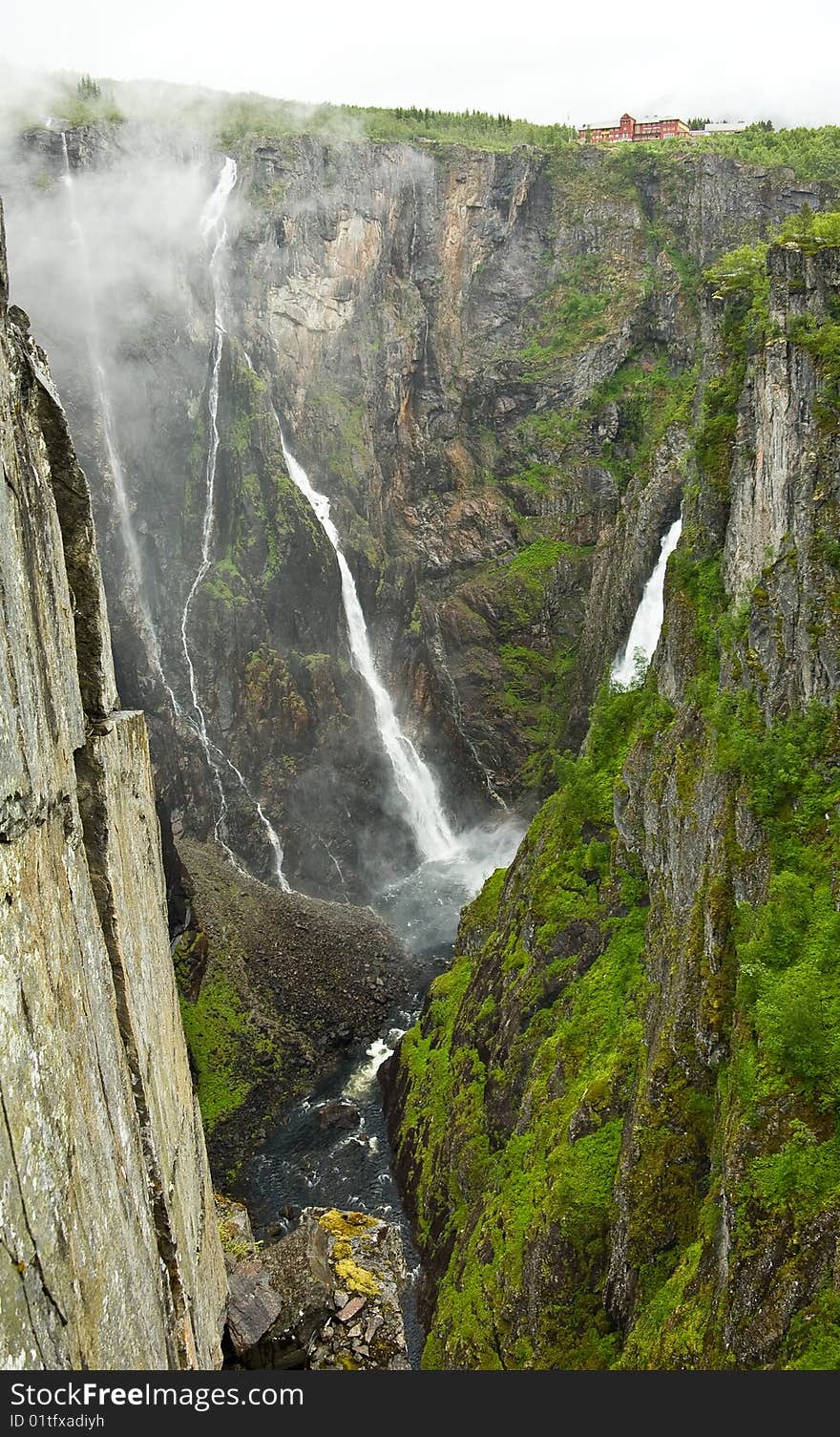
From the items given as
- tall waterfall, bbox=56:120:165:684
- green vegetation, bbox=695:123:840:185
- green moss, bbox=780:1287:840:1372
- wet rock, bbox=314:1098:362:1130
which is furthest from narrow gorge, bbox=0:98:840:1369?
green vegetation, bbox=695:123:840:185

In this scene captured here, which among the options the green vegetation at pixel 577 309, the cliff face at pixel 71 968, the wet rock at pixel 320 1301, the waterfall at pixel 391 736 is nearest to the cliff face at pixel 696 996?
the wet rock at pixel 320 1301

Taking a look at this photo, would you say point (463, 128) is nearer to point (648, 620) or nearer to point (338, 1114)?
point (648, 620)

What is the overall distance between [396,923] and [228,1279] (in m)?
31.6

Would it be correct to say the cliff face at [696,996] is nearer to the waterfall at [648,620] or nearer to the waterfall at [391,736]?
the waterfall at [648,620]

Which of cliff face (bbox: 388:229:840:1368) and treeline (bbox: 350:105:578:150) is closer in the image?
cliff face (bbox: 388:229:840:1368)

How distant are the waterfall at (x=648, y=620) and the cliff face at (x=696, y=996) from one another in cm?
915

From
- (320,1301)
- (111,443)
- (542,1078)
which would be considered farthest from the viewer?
(111,443)

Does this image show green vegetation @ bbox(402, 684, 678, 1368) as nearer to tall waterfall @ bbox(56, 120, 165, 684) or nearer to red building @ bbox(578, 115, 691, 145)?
tall waterfall @ bbox(56, 120, 165, 684)

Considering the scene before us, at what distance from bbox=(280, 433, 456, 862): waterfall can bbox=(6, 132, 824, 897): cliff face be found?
107 cm

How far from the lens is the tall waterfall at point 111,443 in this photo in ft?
198

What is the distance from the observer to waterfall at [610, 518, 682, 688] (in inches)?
1705

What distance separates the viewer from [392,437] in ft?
236

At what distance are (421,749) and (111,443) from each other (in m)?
28.4

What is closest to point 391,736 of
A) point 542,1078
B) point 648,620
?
point 648,620
